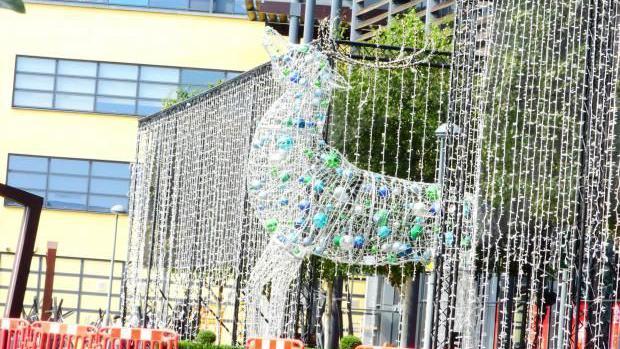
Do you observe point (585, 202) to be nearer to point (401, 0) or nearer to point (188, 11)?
point (401, 0)

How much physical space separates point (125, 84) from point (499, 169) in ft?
92.9

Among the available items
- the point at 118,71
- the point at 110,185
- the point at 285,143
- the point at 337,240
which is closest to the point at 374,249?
the point at 337,240

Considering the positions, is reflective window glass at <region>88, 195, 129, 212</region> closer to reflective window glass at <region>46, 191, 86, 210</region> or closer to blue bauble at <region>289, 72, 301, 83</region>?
reflective window glass at <region>46, 191, 86, 210</region>

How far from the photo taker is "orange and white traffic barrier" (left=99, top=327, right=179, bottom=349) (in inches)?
717

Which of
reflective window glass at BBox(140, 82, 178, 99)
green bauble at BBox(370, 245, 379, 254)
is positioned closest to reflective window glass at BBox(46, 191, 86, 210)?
reflective window glass at BBox(140, 82, 178, 99)

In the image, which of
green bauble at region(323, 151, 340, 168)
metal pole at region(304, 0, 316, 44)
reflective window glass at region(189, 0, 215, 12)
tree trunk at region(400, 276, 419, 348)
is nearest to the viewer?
green bauble at region(323, 151, 340, 168)

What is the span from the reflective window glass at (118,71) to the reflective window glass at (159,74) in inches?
11.2

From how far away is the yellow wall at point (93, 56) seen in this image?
46.4 meters

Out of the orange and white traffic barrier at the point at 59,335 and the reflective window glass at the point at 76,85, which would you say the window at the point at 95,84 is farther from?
the orange and white traffic barrier at the point at 59,335

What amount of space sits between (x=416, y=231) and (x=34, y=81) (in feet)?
90.4

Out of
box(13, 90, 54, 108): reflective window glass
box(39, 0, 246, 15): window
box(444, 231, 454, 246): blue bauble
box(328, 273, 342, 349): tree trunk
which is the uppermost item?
box(39, 0, 246, 15): window

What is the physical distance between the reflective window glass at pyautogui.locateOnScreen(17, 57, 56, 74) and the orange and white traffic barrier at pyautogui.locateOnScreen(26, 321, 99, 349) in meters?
27.5

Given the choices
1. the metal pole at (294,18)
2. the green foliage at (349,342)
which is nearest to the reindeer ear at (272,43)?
the metal pole at (294,18)

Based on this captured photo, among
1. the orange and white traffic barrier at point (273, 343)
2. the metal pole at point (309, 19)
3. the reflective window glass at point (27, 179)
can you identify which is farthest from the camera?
the reflective window glass at point (27, 179)
